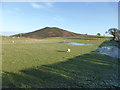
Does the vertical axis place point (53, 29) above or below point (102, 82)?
above

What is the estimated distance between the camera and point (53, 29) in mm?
48969

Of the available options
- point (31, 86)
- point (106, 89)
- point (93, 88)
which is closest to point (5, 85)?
point (31, 86)

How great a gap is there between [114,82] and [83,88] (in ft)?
6.15

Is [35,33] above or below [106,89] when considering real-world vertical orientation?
above

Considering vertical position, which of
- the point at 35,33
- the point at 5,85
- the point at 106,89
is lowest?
the point at 106,89

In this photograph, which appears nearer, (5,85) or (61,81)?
(5,85)

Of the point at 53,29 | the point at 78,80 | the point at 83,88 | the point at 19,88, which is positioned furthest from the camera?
the point at 53,29

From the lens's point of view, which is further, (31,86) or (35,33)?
(35,33)

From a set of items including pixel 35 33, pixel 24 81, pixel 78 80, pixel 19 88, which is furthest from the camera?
pixel 35 33

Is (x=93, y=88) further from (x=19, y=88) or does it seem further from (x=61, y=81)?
(x=19, y=88)

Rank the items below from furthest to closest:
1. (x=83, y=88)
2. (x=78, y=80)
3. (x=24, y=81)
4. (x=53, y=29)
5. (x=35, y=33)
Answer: (x=53, y=29), (x=35, y=33), (x=78, y=80), (x=24, y=81), (x=83, y=88)

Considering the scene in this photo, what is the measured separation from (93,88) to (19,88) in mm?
3032

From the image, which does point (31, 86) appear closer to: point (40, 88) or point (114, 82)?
point (40, 88)

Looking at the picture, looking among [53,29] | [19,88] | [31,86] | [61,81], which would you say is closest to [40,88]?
[31,86]
